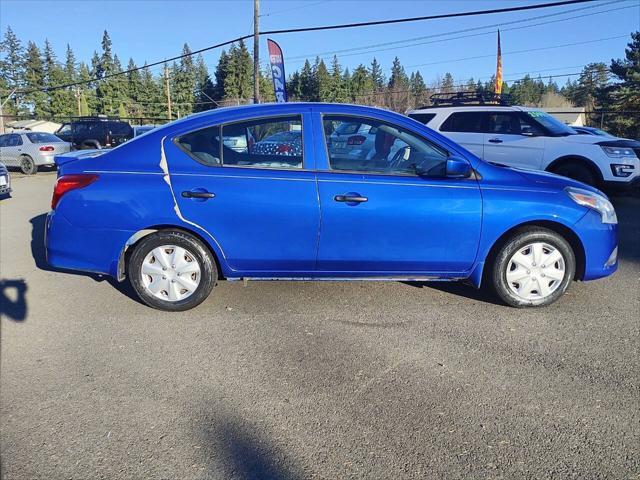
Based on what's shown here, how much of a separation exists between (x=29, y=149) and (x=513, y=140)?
53.6 feet

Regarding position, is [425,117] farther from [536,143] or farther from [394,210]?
[394,210]

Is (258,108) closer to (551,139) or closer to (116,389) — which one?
(116,389)

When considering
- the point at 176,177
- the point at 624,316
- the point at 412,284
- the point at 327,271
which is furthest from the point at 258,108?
the point at 624,316

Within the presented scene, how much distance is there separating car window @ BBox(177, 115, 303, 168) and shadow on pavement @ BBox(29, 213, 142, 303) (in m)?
1.54

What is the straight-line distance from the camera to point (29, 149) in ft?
57.0

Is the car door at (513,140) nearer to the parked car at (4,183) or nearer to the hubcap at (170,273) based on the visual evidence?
the hubcap at (170,273)

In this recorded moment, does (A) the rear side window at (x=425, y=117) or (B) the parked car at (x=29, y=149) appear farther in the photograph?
(B) the parked car at (x=29, y=149)

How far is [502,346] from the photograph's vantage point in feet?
11.7

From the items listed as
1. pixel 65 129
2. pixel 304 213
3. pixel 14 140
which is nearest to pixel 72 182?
pixel 304 213

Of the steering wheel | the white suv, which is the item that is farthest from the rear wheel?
the steering wheel

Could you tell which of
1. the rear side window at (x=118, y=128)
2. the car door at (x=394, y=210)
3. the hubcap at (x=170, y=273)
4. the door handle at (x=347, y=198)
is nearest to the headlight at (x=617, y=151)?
the car door at (x=394, y=210)

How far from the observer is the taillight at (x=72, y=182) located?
3906mm

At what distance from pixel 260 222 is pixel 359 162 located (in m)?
0.96

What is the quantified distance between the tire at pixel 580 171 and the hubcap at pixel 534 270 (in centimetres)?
556
